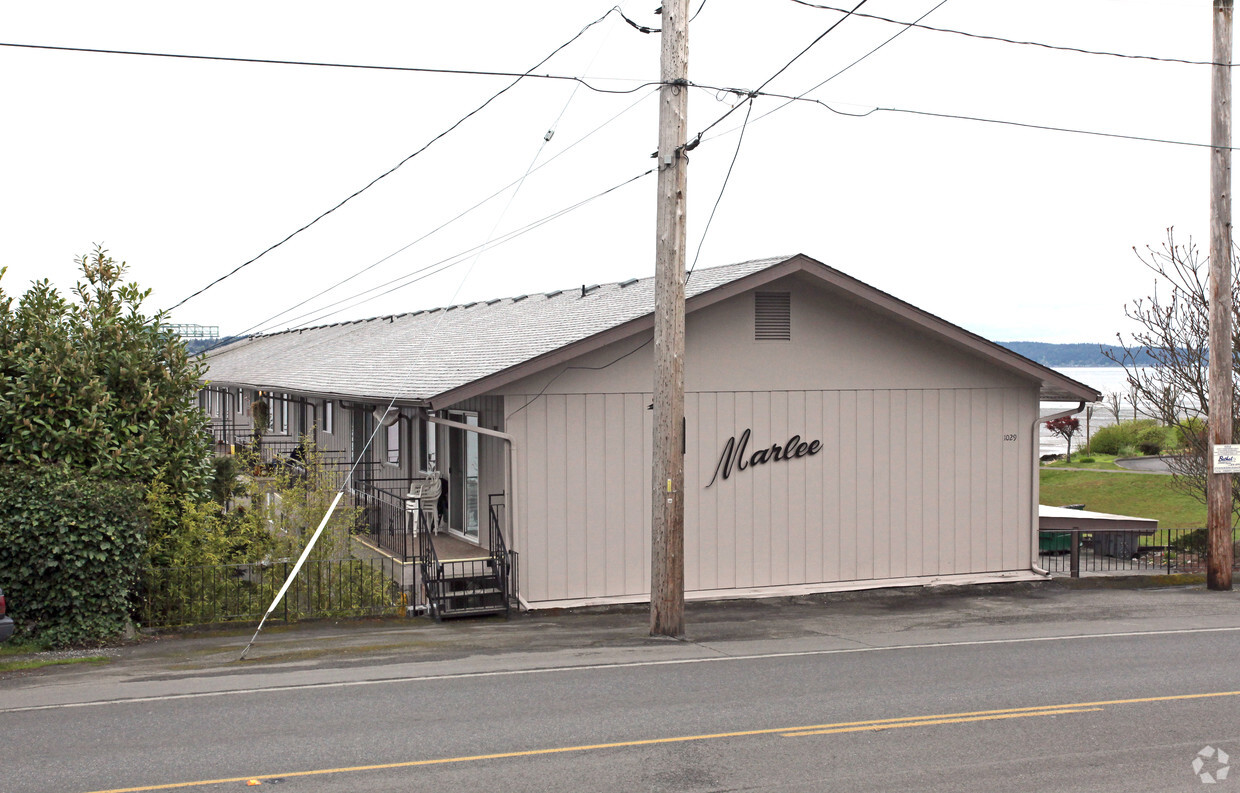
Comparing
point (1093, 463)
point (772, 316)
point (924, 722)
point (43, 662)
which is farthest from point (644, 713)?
point (1093, 463)

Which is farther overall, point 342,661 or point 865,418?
point 865,418

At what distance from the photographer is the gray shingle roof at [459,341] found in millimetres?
16906

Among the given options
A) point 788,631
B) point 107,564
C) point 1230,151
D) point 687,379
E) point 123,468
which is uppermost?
point 1230,151

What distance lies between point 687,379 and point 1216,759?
979 cm

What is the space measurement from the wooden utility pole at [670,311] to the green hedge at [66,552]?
6135mm

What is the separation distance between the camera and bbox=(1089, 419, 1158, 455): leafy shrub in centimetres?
5769

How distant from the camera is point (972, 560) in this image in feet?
61.7

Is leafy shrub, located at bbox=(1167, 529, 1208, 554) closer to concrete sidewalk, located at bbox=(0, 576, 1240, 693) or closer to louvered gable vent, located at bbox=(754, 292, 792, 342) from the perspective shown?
concrete sidewalk, located at bbox=(0, 576, 1240, 693)

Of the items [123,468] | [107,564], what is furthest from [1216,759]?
[123,468]

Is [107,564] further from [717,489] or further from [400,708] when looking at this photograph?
[717,489]

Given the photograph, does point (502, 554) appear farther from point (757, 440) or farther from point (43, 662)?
point (43, 662)

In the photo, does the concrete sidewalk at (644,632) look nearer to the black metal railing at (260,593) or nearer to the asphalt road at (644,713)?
the asphalt road at (644,713)

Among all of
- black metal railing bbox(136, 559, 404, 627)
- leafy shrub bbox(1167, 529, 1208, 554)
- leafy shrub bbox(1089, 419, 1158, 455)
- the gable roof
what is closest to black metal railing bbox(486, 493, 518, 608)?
black metal railing bbox(136, 559, 404, 627)

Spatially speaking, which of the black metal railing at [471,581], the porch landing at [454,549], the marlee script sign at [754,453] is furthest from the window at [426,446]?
the marlee script sign at [754,453]
